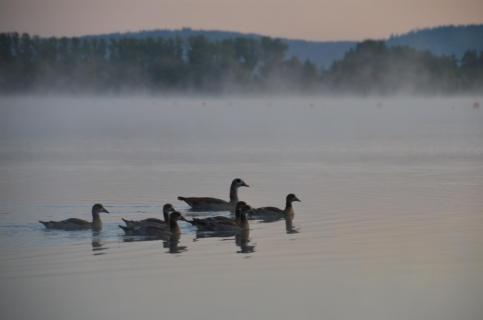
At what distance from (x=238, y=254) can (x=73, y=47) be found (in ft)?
481

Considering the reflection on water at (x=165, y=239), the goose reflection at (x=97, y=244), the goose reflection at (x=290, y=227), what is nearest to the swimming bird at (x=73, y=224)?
the goose reflection at (x=97, y=244)

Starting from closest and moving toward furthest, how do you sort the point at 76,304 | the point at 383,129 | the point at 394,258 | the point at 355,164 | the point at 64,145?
the point at 76,304, the point at 394,258, the point at 355,164, the point at 64,145, the point at 383,129

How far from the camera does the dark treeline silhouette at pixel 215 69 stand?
151250 millimetres

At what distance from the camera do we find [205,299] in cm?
1358

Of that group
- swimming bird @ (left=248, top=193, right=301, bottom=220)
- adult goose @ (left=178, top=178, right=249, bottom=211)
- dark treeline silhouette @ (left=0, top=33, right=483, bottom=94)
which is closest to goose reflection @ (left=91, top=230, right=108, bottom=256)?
swimming bird @ (left=248, top=193, right=301, bottom=220)

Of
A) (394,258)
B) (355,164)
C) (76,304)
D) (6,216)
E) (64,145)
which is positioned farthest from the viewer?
(64,145)

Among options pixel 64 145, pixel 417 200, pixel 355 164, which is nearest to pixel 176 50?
pixel 64 145

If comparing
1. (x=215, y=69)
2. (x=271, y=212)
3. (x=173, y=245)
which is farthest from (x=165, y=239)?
(x=215, y=69)

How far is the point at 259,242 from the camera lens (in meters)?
17.8

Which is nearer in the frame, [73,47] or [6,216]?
[6,216]

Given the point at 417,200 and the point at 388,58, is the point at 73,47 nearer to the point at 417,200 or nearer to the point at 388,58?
the point at 388,58

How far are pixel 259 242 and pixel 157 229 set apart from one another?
1810 millimetres

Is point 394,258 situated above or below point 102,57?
below

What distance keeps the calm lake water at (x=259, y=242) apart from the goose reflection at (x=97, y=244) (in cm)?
5
